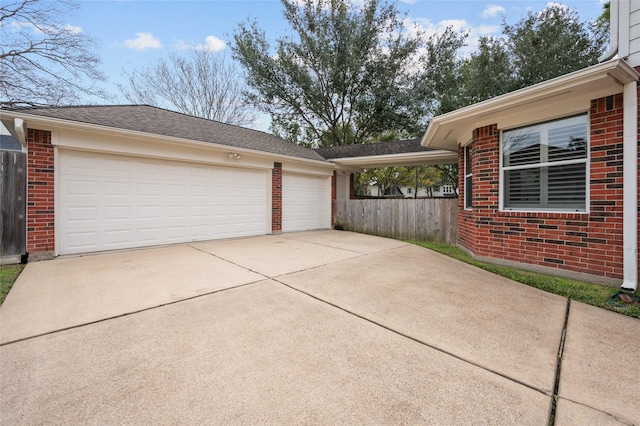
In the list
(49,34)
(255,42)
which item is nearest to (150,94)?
(49,34)

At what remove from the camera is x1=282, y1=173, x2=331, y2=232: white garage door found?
32.6 feet

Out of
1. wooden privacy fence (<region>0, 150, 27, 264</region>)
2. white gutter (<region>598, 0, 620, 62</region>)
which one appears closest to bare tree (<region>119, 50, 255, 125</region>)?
wooden privacy fence (<region>0, 150, 27, 264</region>)

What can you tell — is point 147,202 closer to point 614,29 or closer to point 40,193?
point 40,193

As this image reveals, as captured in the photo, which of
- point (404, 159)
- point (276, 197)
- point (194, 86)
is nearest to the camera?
point (276, 197)

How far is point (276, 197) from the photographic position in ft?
30.7

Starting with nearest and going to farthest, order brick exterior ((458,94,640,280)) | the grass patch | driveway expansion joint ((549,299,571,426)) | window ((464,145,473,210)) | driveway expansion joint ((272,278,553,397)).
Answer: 1. driveway expansion joint ((549,299,571,426))
2. driveway expansion joint ((272,278,553,397))
3. the grass patch
4. brick exterior ((458,94,640,280))
5. window ((464,145,473,210))

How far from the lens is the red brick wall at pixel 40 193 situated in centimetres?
519

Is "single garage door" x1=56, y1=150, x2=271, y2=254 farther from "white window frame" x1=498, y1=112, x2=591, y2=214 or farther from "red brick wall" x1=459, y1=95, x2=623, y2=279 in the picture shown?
"white window frame" x1=498, y1=112, x2=591, y2=214

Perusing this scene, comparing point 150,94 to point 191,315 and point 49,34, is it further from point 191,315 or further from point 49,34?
point 191,315

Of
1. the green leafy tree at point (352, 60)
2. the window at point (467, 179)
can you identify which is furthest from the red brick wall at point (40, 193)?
the green leafy tree at point (352, 60)

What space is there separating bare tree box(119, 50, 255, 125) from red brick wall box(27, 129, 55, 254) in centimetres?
1404

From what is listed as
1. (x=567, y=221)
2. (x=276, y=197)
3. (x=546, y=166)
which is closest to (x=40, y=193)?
(x=276, y=197)

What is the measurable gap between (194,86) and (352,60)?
1068cm

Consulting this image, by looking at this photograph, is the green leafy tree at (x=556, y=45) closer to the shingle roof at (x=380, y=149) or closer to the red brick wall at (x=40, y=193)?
the shingle roof at (x=380, y=149)
